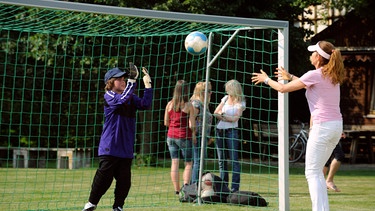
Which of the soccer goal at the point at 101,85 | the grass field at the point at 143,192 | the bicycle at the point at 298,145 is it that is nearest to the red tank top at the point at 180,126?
the soccer goal at the point at 101,85

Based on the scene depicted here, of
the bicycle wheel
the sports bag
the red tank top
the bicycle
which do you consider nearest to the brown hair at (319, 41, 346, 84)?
the sports bag

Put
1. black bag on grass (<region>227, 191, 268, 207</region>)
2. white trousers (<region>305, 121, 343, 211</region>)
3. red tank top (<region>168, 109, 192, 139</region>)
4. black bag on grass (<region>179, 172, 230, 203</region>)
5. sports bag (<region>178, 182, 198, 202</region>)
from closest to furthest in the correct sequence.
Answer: white trousers (<region>305, 121, 343, 211</region>)
black bag on grass (<region>227, 191, 268, 207</region>)
black bag on grass (<region>179, 172, 230, 203</region>)
sports bag (<region>178, 182, 198, 202</region>)
red tank top (<region>168, 109, 192, 139</region>)

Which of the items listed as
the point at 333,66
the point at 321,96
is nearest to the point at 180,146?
the point at 321,96

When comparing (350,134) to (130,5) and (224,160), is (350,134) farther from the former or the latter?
(224,160)

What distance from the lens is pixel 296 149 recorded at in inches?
770

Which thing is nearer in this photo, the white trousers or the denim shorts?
the white trousers

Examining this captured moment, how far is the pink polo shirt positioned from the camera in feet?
25.0

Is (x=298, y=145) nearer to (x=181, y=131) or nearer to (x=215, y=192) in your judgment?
(x=181, y=131)

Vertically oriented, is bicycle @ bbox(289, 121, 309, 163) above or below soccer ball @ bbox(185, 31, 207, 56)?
below

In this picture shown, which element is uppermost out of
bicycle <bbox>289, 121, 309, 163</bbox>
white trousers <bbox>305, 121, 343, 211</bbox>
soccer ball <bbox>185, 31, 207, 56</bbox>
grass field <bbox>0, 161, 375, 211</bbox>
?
soccer ball <bbox>185, 31, 207, 56</bbox>

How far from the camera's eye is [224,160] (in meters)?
10.5

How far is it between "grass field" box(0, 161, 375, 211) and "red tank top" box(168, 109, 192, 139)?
0.84 meters

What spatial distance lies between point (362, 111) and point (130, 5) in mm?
9024

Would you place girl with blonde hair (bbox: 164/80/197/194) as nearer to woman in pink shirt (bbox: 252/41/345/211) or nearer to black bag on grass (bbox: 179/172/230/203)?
black bag on grass (bbox: 179/172/230/203)
